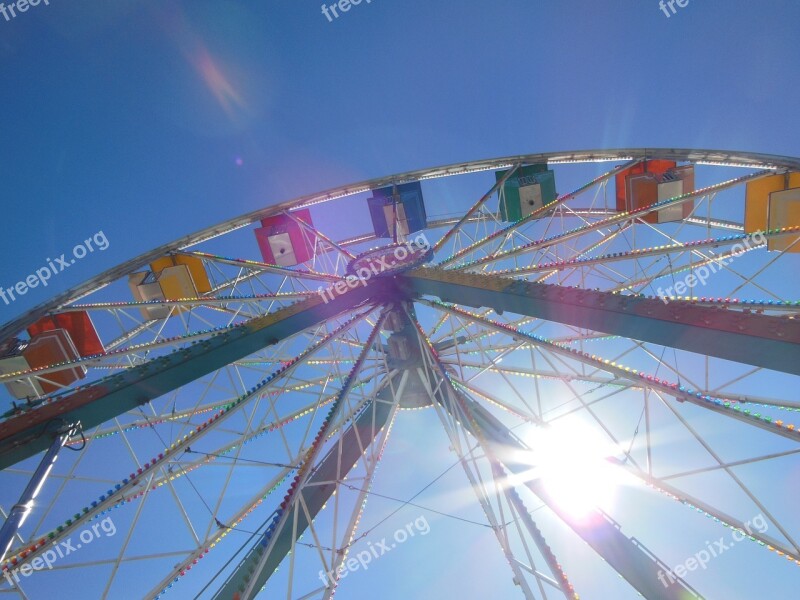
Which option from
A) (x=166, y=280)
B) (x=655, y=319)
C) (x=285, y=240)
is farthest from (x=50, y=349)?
(x=655, y=319)

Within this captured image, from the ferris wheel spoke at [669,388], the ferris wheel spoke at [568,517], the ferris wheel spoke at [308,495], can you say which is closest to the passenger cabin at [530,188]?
the ferris wheel spoke at [568,517]

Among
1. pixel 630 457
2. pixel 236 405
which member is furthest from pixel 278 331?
pixel 630 457

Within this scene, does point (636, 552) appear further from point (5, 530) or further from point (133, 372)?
point (5, 530)

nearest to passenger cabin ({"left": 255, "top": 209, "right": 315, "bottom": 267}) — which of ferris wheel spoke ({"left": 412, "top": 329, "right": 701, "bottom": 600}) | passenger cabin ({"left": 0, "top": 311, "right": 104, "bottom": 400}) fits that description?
passenger cabin ({"left": 0, "top": 311, "right": 104, "bottom": 400})

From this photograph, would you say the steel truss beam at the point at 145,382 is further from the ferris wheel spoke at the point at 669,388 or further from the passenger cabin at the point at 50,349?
the passenger cabin at the point at 50,349

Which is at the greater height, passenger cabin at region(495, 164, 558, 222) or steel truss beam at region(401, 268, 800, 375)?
passenger cabin at region(495, 164, 558, 222)

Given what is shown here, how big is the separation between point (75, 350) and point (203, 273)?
378cm

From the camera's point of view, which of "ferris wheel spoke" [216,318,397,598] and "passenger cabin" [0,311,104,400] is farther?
"passenger cabin" [0,311,104,400]

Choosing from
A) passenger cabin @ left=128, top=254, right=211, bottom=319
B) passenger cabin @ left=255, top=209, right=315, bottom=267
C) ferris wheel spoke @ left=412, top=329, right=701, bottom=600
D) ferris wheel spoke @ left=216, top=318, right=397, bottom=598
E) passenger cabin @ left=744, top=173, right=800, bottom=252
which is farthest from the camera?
passenger cabin @ left=255, top=209, right=315, bottom=267

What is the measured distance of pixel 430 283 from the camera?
735 cm

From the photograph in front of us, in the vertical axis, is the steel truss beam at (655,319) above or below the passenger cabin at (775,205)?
above

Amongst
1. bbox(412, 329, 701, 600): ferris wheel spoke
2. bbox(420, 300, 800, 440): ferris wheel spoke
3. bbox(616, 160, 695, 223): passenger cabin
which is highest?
bbox(616, 160, 695, 223): passenger cabin

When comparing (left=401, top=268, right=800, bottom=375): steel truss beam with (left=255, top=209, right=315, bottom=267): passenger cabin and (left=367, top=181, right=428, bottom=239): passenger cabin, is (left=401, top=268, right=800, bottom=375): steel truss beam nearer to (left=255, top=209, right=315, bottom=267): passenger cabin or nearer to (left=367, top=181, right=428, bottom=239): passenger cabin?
(left=367, top=181, right=428, bottom=239): passenger cabin

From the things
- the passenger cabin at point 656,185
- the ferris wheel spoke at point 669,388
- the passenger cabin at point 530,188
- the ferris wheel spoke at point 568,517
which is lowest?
the ferris wheel spoke at point 568,517
